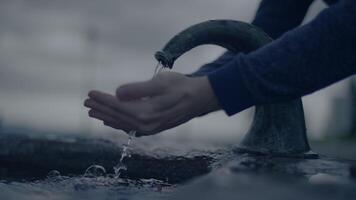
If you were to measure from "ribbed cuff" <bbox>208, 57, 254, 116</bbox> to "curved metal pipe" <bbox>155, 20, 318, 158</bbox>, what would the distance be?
50 cm

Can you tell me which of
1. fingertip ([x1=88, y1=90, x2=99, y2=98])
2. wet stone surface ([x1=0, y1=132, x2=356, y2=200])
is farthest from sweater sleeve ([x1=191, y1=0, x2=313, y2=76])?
fingertip ([x1=88, y1=90, x2=99, y2=98])

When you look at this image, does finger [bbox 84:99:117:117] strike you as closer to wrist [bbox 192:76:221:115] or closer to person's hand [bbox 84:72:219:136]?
person's hand [bbox 84:72:219:136]

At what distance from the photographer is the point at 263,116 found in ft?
8.72

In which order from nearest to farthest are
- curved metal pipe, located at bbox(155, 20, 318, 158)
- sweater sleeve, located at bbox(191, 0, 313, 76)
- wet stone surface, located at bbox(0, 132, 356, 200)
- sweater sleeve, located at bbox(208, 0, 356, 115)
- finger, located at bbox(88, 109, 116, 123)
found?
wet stone surface, located at bbox(0, 132, 356, 200), sweater sleeve, located at bbox(208, 0, 356, 115), finger, located at bbox(88, 109, 116, 123), curved metal pipe, located at bbox(155, 20, 318, 158), sweater sleeve, located at bbox(191, 0, 313, 76)

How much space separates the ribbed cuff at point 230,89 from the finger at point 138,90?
19 cm

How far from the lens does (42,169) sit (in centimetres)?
310

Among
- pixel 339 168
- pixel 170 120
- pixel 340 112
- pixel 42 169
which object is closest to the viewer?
pixel 170 120

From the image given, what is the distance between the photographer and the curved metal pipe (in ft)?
8.07

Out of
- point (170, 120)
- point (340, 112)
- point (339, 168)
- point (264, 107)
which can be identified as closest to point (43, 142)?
point (264, 107)

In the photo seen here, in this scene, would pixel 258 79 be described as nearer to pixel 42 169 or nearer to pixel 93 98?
pixel 93 98

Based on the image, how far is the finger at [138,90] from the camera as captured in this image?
180 cm

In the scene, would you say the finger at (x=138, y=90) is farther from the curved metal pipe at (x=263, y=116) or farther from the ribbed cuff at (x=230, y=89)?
the curved metal pipe at (x=263, y=116)

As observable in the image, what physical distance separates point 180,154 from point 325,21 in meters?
1.55

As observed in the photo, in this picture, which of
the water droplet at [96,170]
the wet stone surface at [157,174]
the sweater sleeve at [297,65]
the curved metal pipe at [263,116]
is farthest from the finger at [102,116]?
the water droplet at [96,170]
